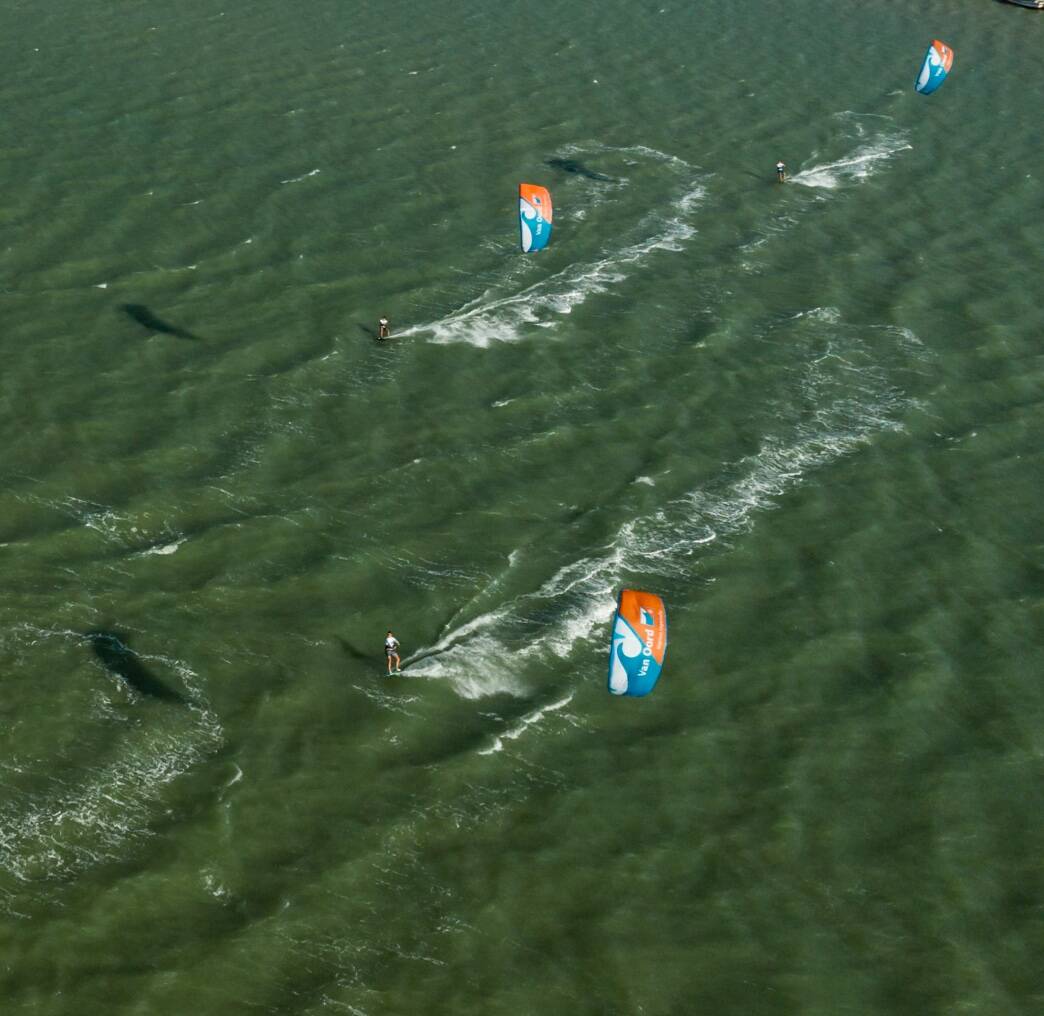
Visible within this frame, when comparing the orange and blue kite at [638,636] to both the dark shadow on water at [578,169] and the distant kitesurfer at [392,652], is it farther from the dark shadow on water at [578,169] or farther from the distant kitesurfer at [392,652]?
the dark shadow on water at [578,169]

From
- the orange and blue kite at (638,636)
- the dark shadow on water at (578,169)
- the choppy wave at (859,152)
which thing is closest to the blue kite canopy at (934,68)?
the choppy wave at (859,152)

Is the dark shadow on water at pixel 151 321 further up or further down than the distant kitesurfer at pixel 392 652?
further up

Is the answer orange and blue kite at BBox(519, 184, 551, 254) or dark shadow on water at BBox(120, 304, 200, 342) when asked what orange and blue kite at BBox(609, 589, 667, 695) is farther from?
dark shadow on water at BBox(120, 304, 200, 342)

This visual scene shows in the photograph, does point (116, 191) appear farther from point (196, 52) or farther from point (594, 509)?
point (594, 509)

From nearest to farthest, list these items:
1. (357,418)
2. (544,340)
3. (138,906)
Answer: (138,906)
(357,418)
(544,340)

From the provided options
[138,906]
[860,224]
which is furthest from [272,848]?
[860,224]
